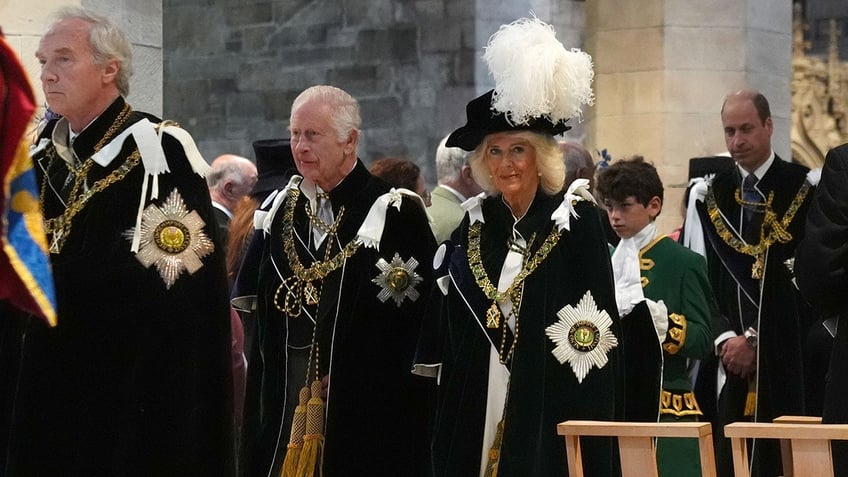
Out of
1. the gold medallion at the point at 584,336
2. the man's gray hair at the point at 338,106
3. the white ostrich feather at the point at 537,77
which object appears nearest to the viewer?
the gold medallion at the point at 584,336

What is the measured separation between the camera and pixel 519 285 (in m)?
5.49

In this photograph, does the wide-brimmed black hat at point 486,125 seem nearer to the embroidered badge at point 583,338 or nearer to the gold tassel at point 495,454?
the embroidered badge at point 583,338

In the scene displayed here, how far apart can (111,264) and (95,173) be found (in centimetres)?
29

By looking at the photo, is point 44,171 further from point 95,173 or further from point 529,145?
point 529,145

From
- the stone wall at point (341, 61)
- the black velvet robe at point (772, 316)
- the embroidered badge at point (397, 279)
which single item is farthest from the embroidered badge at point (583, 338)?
the stone wall at point (341, 61)

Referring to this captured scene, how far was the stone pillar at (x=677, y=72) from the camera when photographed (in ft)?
37.8

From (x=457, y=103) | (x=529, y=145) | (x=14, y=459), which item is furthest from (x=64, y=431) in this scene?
(x=457, y=103)

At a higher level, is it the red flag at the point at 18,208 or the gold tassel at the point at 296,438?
the red flag at the point at 18,208

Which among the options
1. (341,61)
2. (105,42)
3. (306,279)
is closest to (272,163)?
(306,279)

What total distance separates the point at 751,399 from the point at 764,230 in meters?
0.77

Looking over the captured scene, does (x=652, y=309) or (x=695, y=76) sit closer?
(x=652, y=309)

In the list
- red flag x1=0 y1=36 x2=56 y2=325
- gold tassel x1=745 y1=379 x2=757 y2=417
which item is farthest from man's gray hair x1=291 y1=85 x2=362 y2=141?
red flag x1=0 y1=36 x2=56 y2=325

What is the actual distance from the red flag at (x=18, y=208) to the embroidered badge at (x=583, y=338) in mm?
2500

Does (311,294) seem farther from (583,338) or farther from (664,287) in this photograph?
(664,287)
